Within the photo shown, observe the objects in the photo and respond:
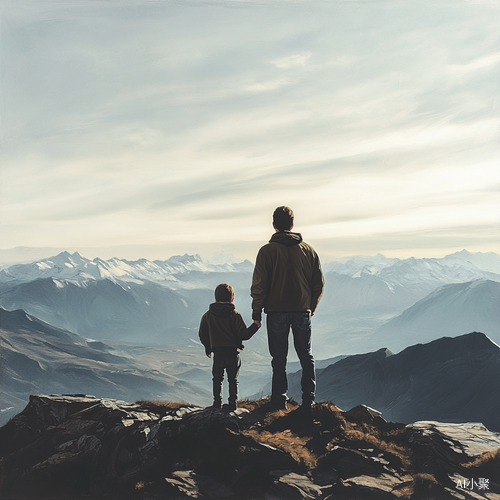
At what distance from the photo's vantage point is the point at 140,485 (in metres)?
7.49

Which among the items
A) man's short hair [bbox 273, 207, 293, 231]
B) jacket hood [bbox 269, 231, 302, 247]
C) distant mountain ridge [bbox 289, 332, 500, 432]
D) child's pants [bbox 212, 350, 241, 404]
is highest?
man's short hair [bbox 273, 207, 293, 231]

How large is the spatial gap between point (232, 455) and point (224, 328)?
241cm

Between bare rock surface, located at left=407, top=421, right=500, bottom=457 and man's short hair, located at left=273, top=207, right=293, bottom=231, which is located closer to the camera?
bare rock surface, located at left=407, top=421, right=500, bottom=457

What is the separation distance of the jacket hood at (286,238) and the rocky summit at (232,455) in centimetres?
363

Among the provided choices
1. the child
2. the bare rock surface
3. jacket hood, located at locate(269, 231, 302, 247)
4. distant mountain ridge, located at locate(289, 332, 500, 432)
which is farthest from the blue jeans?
distant mountain ridge, located at locate(289, 332, 500, 432)

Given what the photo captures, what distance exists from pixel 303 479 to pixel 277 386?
2.36 meters

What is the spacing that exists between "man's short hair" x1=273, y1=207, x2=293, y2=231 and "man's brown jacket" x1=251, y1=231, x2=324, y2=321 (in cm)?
17

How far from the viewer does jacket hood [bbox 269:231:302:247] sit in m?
9.05

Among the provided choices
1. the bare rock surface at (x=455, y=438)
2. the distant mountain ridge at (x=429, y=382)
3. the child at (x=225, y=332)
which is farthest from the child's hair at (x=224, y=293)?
the distant mountain ridge at (x=429, y=382)

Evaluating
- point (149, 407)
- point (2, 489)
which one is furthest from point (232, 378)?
point (2, 489)

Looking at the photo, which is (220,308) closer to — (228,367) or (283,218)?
(228,367)

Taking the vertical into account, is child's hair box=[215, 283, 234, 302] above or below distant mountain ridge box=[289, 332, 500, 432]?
above

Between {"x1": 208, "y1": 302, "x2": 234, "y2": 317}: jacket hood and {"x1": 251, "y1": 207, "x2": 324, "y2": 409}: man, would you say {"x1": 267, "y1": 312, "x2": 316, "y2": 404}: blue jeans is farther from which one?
{"x1": 208, "y1": 302, "x2": 234, "y2": 317}: jacket hood

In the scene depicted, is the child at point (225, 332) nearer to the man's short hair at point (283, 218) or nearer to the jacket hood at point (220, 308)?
the jacket hood at point (220, 308)
